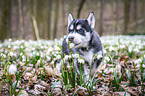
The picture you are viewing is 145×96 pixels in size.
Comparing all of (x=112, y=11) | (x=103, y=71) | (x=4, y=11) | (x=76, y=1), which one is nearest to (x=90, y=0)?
(x=112, y=11)

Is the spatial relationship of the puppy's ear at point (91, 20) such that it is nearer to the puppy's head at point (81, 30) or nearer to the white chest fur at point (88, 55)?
the puppy's head at point (81, 30)

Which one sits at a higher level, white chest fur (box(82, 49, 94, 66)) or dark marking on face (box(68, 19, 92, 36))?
dark marking on face (box(68, 19, 92, 36))

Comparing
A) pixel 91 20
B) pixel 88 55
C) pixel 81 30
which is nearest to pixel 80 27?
pixel 81 30

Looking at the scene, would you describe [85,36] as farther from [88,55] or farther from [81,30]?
[88,55]

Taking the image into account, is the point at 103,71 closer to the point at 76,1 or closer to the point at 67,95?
the point at 67,95

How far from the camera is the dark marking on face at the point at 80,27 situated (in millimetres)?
2463

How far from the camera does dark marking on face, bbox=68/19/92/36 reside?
246 centimetres

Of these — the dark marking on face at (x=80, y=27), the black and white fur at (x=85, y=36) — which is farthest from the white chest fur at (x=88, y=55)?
the dark marking on face at (x=80, y=27)

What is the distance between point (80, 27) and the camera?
8.07 ft

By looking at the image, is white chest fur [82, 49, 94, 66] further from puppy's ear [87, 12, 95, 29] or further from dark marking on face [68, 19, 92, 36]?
puppy's ear [87, 12, 95, 29]

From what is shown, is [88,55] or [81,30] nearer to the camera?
[81,30]

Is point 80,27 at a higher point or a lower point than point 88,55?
higher

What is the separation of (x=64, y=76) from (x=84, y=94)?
45 centimetres

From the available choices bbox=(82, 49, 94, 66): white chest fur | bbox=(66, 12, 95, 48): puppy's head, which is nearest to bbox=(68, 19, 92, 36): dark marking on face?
bbox=(66, 12, 95, 48): puppy's head
